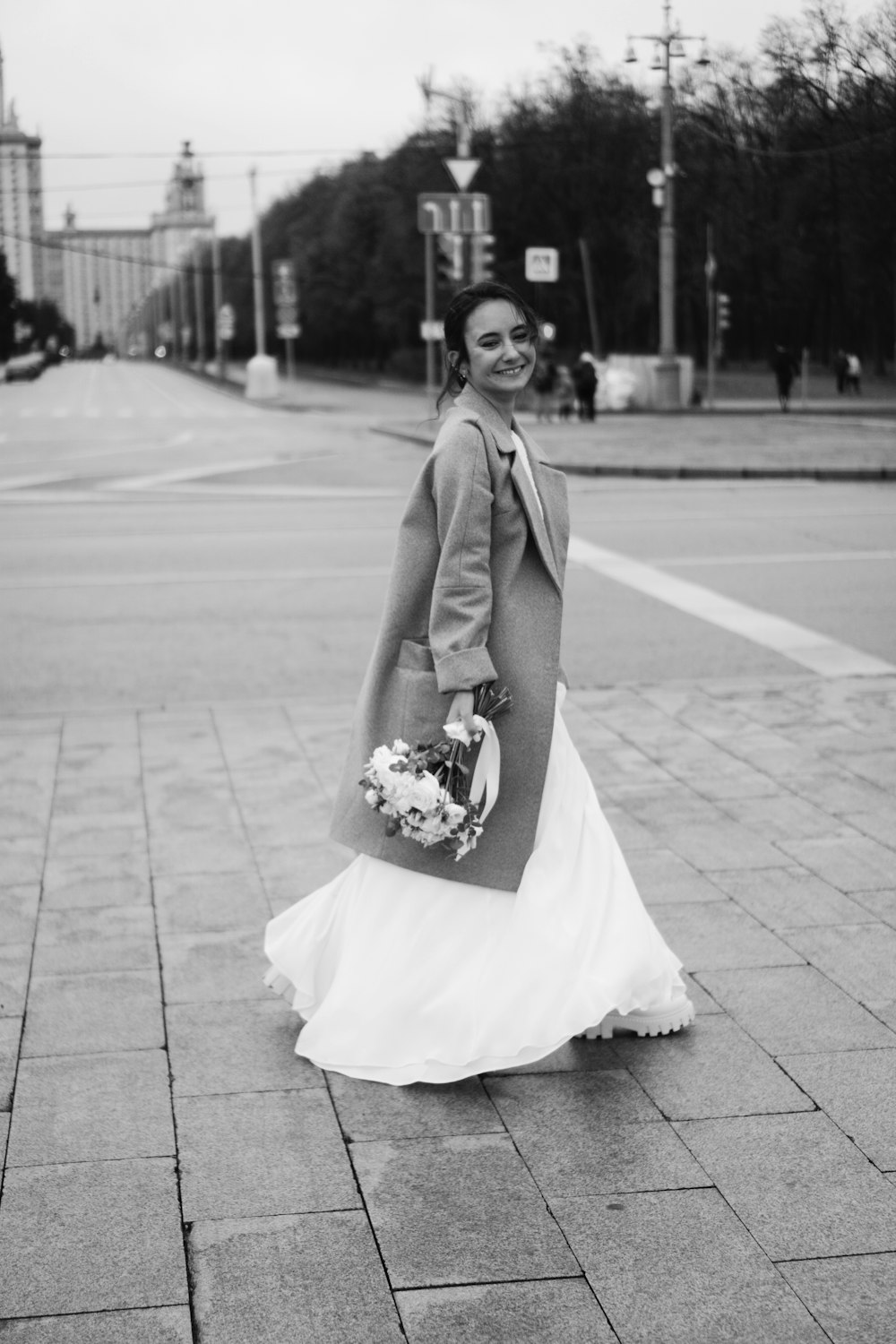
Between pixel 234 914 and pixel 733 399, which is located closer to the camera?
pixel 234 914

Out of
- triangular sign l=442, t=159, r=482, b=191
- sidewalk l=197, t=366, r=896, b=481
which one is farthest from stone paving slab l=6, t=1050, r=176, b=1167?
triangular sign l=442, t=159, r=482, b=191

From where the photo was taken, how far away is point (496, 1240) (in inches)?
111

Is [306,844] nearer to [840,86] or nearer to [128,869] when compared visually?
[128,869]

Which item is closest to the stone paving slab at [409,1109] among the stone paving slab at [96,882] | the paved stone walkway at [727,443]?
the stone paving slab at [96,882]

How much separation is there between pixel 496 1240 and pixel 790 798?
126 inches

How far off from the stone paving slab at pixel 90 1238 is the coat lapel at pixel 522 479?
1455 mm

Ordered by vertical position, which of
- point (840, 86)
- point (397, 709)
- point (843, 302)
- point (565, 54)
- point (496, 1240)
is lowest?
point (496, 1240)

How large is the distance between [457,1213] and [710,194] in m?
55.7

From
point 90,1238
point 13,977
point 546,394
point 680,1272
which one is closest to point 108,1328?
point 90,1238

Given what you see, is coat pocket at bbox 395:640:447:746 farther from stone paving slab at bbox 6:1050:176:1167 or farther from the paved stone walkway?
the paved stone walkway

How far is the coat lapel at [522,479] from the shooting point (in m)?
3.36

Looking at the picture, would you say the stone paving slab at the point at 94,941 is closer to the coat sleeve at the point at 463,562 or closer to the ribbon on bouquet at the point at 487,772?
the ribbon on bouquet at the point at 487,772

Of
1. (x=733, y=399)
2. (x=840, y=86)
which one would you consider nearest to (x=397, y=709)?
(x=733, y=399)

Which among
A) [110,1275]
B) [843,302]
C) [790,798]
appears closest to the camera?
[110,1275]
